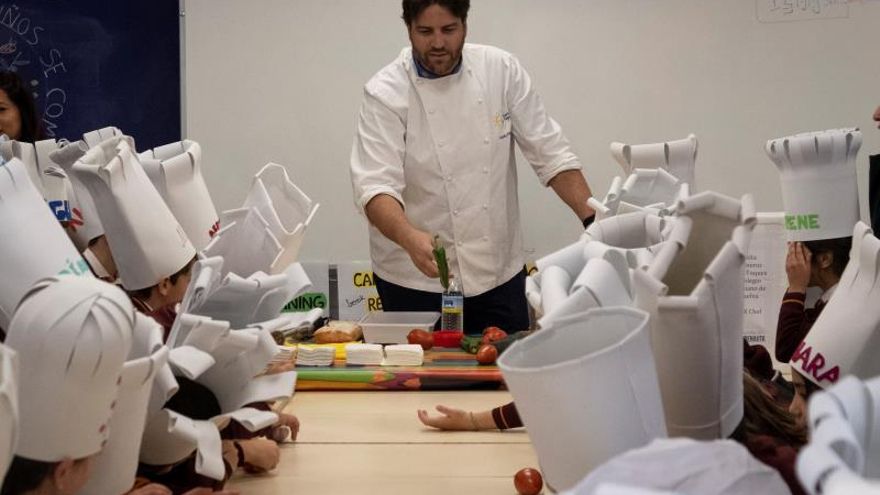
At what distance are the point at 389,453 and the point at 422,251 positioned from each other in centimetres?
103

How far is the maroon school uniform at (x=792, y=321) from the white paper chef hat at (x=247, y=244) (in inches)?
37.5

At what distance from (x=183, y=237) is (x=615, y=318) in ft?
3.04

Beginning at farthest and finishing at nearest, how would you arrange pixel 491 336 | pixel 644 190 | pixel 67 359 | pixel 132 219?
pixel 491 336 < pixel 644 190 < pixel 132 219 < pixel 67 359

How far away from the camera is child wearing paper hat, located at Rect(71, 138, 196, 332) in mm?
1692

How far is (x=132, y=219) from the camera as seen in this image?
1702mm

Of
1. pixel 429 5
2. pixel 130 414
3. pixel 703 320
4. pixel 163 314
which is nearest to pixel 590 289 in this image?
pixel 703 320

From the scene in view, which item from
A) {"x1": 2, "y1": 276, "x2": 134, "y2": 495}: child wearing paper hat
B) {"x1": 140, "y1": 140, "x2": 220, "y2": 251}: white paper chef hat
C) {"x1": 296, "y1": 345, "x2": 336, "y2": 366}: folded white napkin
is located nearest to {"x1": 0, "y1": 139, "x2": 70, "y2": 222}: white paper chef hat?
{"x1": 140, "y1": 140, "x2": 220, "y2": 251}: white paper chef hat

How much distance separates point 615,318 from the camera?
112cm

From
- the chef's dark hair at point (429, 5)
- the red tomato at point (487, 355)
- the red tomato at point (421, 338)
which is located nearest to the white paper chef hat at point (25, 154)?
the red tomato at point (421, 338)

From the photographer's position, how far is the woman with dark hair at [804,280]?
1.93 m

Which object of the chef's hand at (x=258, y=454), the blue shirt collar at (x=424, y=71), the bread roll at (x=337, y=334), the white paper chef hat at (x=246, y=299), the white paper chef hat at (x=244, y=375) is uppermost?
the blue shirt collar at (x=424, y=71)

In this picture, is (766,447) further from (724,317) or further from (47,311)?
(47,311)

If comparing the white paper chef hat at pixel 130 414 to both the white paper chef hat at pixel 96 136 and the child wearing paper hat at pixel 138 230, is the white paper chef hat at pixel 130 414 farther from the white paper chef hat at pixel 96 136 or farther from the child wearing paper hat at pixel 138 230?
the white paper chef hat at pixel 96 136

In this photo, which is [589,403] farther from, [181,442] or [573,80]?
[573,80]
